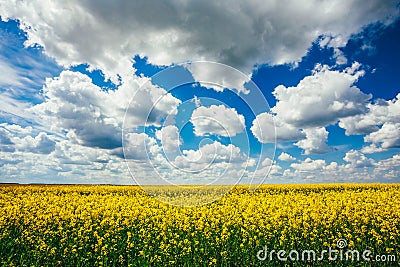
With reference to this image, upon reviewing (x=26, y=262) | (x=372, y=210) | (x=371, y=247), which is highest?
(x=372, y=210)

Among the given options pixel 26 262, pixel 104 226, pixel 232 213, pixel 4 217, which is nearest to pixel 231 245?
pixel 232 213

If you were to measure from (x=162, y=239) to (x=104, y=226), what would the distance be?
9.29 feet

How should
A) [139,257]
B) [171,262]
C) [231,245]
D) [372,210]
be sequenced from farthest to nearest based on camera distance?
[372,210] < [231,245] < [139,257] < [171,262]

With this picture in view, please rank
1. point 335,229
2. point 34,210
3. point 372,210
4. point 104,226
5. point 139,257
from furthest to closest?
point 34,210, point 372,210, point 104,226, point 335,229, point 139,257

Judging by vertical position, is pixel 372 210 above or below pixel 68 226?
above

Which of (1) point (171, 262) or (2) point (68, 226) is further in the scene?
(2) point (68, 226)

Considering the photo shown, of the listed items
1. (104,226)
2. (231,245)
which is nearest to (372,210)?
(231,245)

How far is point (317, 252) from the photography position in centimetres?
852

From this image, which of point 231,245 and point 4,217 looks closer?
point 231,245

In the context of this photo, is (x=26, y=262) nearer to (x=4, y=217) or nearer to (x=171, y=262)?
(x=171, y=262)

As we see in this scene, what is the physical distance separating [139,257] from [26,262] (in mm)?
3042

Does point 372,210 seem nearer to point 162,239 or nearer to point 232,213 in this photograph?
point 232,213

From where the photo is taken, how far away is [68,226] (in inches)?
439

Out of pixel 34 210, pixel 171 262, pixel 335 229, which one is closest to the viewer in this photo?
pixel 171 262
